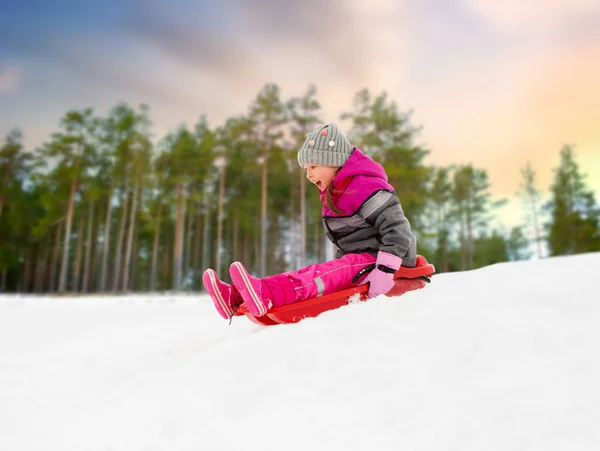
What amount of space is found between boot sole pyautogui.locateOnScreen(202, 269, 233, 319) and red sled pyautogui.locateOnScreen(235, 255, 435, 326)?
0.31ft

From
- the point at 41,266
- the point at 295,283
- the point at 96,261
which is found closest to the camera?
the point at 295,283

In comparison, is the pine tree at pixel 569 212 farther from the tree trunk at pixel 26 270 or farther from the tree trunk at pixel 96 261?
the tree trunk at pixel 26 270

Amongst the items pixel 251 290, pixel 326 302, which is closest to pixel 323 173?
pixel 326 302

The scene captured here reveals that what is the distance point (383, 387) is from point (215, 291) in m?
1.34

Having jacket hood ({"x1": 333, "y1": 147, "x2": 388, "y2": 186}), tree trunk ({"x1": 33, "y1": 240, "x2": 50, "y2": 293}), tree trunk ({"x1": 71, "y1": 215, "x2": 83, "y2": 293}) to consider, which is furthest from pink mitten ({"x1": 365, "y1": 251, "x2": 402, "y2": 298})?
tree trunk ({"x1": 33, "y1": 240, "x2": 50, "y2": 293})

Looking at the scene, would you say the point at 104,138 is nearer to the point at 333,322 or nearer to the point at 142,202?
the point at 142,202

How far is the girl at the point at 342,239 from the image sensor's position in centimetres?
246

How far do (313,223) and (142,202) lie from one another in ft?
32.9

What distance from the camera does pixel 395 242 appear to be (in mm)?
2553

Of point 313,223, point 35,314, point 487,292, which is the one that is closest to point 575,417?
point 487,292

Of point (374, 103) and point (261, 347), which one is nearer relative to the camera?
point (261, 347)

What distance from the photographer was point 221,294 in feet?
8.50

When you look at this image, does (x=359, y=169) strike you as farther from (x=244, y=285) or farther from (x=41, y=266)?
(x=41, y=266)

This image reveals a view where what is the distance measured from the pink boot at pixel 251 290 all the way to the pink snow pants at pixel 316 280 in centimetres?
5
